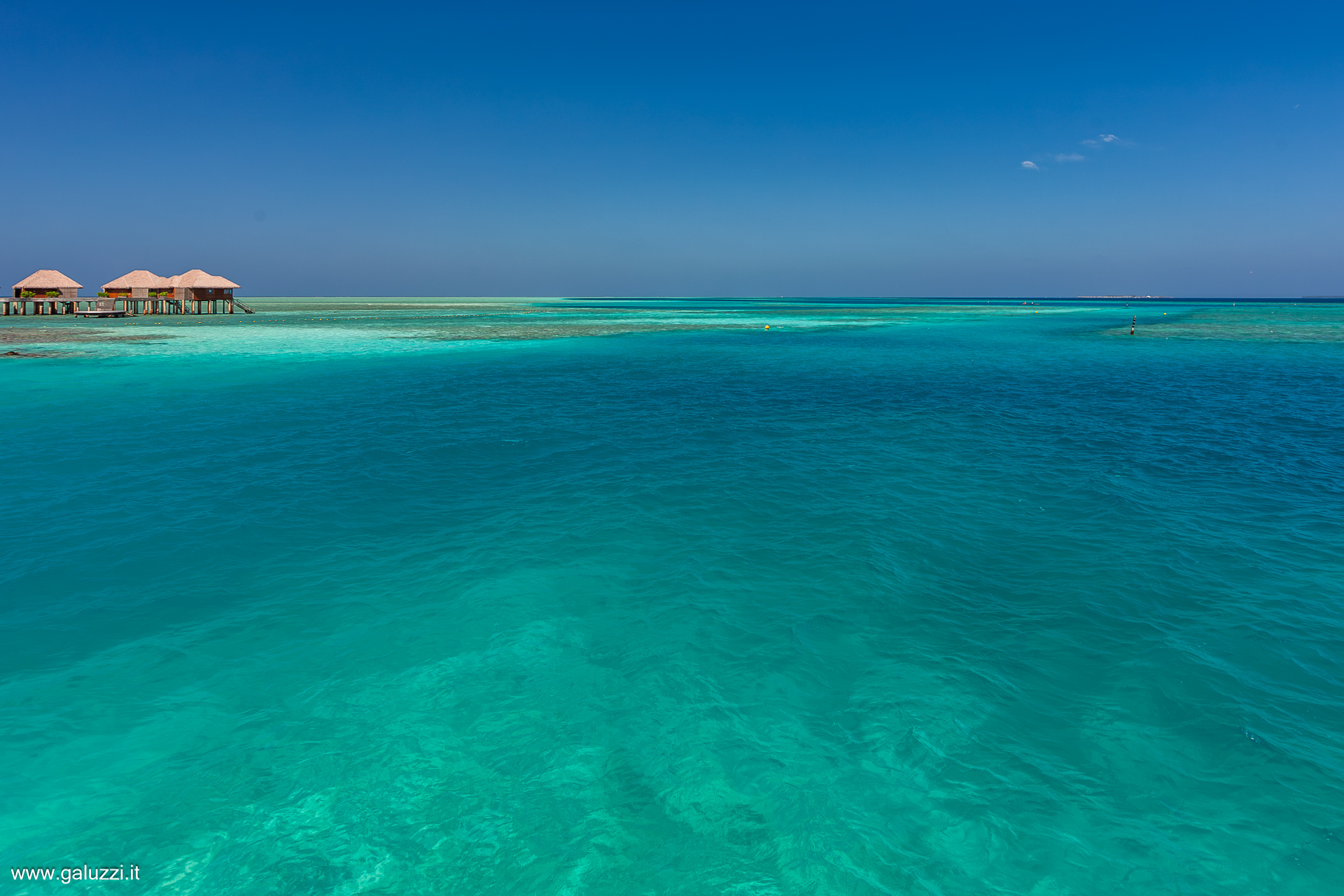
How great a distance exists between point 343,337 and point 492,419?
45.4 m

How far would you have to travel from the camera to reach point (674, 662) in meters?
8.74

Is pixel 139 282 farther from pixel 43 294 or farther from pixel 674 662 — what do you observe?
pixel 674 662

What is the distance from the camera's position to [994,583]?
11.0 meters

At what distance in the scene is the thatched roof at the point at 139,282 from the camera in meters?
90.1

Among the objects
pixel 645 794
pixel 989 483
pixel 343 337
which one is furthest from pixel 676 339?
pixel 645 794

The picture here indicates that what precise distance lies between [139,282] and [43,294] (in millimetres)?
11296

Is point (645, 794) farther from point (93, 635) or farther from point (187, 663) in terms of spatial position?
point (93, 635)

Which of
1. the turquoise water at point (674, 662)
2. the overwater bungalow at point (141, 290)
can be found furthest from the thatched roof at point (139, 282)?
the turquoise water at point (674, 662)

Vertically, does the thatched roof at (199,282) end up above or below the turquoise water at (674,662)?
above

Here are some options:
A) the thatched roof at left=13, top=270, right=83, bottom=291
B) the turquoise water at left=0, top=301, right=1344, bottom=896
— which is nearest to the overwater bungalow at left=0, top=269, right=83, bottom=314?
the thatched roof at left=13, top=270, right=83, bottom=291

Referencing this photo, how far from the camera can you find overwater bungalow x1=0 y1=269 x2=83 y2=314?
84.4 meters

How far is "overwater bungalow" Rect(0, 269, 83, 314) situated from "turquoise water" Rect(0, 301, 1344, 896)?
8956cm

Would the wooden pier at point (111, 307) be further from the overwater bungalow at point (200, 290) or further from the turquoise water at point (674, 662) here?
the turquoise water at point (674, 662)

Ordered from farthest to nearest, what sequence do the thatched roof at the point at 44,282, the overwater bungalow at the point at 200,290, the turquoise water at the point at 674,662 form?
the overwater bungalow at the point at 200,290 < the thatched roof at the point at 44,282 < the turquoise water at the point at 674,662
